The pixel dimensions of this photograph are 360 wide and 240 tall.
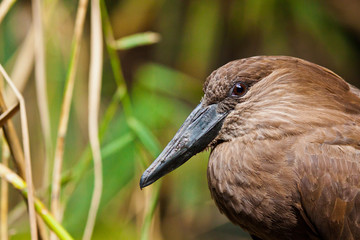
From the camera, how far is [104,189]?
2.52 meters

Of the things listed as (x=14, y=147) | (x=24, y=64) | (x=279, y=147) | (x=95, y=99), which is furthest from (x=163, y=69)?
(x=14, y=147)

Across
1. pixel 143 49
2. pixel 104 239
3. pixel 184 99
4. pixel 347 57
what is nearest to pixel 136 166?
pixel 104 239

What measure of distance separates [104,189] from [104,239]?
0.75ft

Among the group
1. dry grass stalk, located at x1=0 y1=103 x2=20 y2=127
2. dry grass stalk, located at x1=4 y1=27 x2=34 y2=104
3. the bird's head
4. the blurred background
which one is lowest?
the blurred background

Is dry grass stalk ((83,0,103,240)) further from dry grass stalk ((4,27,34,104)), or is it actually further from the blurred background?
the blurred background

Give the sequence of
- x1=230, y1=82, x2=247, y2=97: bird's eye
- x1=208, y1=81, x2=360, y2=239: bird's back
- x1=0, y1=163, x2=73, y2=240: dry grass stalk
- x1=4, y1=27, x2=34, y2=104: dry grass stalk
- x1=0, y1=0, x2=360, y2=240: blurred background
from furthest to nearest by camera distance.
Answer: x1=0, y1=0, x2=360, y2=240: blurred background, x1=4, y1=27, x2=34, y2=104: dry grass stalk, x1=230, y1=82, x2=247, y2=97: bird's eye, x1=208, y1=81, x2=360, y2=239: bird's back, x1=0, y1=163, x2=73, y2=240: dry grass stalk

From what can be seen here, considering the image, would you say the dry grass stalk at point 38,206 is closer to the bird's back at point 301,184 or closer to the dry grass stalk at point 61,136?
the dry grass stalk at point 61,136

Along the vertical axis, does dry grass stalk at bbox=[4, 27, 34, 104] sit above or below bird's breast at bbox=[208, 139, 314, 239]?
above

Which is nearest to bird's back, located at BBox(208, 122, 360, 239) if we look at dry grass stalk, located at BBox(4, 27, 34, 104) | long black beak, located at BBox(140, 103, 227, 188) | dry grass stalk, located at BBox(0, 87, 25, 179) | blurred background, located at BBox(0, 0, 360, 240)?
long black beak, located at BBox(140, 103, 227, 188)

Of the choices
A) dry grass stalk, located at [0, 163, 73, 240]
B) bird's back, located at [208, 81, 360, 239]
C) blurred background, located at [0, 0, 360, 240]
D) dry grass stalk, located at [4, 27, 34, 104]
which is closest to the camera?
dry grass stalk, located at [0, 163, 73, 240]

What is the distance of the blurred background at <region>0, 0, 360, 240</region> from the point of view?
8.25 ft

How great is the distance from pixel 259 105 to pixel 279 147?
147 millimetres

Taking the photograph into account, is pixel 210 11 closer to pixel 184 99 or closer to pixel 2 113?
pixel 184 99

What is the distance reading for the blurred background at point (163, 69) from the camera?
2516mm
